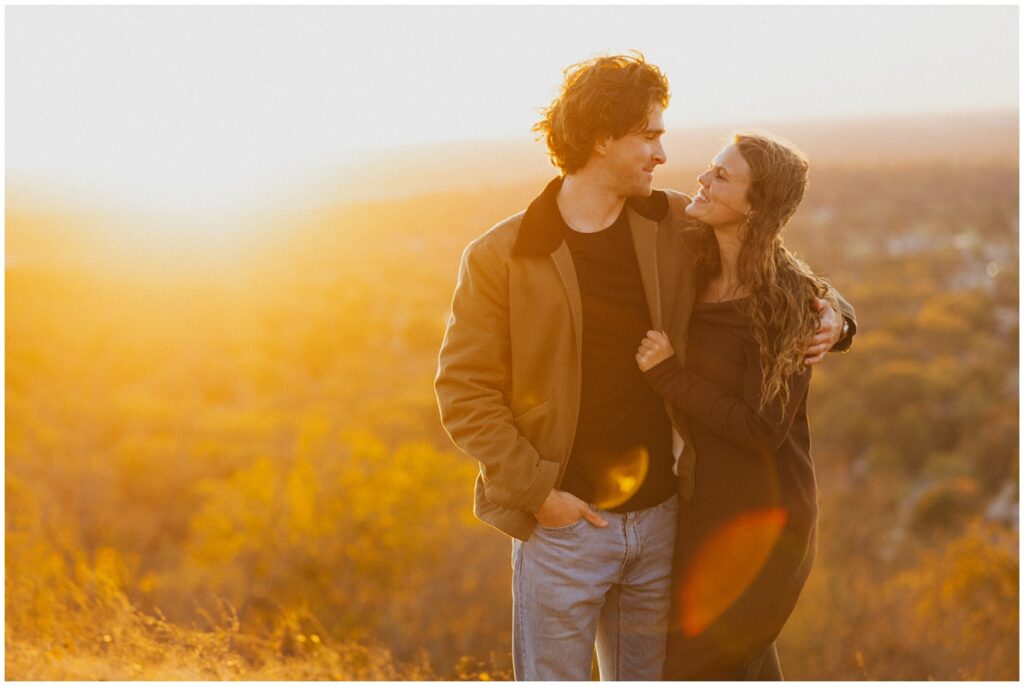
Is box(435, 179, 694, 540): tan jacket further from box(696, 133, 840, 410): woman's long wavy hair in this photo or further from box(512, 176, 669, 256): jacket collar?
box(696, 133, 840, 410): woman's long wavy hair

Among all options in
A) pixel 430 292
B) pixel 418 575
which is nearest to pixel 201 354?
pixel 430 292

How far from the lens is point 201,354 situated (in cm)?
4141

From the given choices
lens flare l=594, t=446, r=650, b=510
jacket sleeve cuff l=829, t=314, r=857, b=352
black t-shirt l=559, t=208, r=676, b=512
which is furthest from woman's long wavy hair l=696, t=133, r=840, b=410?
lens flare l=594, t=446, r=650, b=510

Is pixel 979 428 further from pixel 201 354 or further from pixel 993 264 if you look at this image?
pixel 201 354

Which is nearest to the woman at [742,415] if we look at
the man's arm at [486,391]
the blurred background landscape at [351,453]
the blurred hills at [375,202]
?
the man's arm at [486,391]

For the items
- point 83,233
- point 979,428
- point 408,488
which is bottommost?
point 979,428

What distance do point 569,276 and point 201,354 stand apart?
4183 cm

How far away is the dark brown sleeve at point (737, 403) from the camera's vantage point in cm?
213

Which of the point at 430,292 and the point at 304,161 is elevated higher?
the point at 304,161

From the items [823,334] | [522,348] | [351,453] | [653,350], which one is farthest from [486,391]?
[351,453]

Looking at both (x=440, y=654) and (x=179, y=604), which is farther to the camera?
(x=179, y=604)

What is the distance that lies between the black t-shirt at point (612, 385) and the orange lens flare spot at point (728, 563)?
21 centimetres

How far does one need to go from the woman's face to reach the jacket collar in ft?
0.42

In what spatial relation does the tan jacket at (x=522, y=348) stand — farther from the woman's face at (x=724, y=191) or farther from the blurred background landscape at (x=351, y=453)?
the blurred background landscape at (x=351, y=453)
